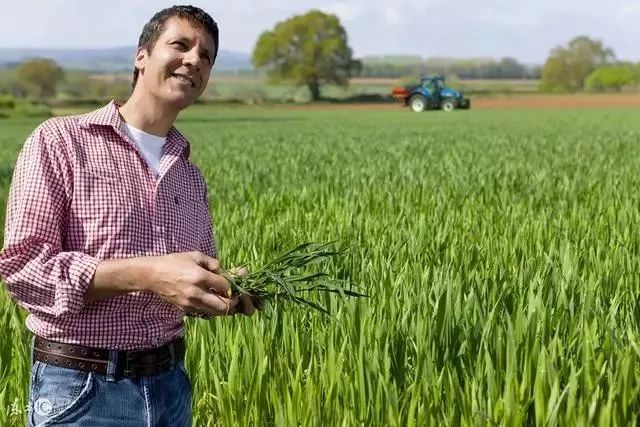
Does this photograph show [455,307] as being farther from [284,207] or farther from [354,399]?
[284,207]

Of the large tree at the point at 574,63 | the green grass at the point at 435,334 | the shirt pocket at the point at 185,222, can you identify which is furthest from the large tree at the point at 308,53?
the shirt pocket at the point at 185,222

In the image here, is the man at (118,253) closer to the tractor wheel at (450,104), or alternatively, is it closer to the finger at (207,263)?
the finger at (207,263)

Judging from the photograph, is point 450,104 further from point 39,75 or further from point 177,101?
point 39,75

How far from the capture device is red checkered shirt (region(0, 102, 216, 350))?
2066 millimetres

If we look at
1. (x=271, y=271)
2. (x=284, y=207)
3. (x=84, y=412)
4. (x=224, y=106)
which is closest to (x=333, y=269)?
(x=271, y=271)

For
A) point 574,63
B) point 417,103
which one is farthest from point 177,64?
point 574,63

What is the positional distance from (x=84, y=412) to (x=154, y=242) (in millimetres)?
405

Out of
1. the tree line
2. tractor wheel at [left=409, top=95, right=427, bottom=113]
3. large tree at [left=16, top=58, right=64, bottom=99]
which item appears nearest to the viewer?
tractor wheel at [left=409, top=95, right=427, bottom=113]

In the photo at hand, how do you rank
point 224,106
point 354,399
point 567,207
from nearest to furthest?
1. point 354,399
2. point 567,207
3. point 224,106

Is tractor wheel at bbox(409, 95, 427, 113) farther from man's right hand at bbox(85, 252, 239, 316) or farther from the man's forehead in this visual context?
man's right hand at bbox(85, 252, 239, 316)

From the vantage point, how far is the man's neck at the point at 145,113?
90.1 inches

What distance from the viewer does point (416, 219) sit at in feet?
22.1

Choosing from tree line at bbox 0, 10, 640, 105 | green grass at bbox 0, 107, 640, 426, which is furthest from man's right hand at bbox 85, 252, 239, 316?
tree line at bbox 0, 10, 640, 105

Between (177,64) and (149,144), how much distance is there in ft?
0.69
